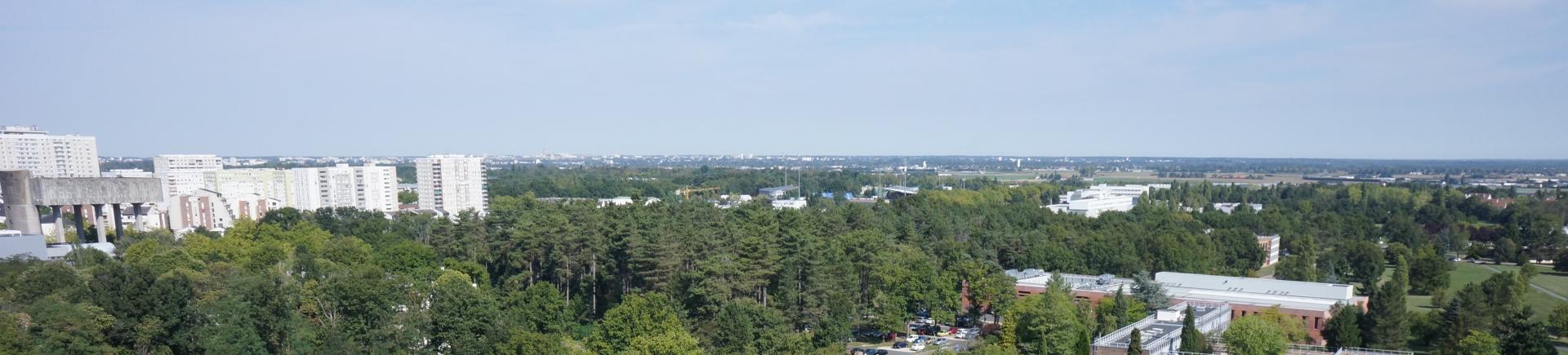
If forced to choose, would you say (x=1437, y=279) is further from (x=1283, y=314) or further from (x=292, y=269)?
(x=292, y=269)

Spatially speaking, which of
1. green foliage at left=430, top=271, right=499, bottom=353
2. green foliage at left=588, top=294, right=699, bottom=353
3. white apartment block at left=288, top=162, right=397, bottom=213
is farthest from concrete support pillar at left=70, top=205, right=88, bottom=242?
white apartment block at left=288, top=162, right=397, bottom=213

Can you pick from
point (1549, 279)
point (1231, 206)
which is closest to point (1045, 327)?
point (1549, 279)

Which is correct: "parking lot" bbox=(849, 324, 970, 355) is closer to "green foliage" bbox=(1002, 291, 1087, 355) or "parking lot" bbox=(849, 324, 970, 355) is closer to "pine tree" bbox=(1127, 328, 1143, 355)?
"green foliage" bbox=(1002, 291, 1087, 355)

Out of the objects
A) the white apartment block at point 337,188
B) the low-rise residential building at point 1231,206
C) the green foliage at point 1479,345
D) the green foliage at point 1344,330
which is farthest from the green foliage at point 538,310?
the low-rise residential building at point 1231,206

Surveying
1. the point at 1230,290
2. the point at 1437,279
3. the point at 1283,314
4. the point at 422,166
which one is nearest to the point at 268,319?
the point at 1283,314

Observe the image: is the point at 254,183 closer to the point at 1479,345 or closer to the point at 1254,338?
the point at 1254,338
